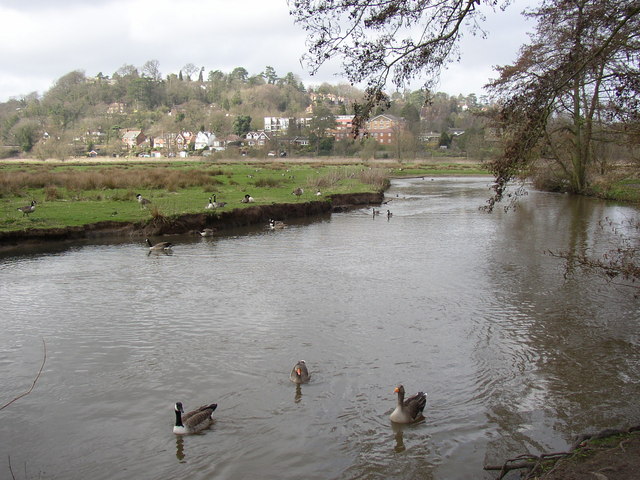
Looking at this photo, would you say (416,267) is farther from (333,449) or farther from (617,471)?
(617,471)

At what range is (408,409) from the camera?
830 cm

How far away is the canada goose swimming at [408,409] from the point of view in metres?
8.29

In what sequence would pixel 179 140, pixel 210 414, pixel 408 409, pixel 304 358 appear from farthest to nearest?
pixel 179 140
pixel 304 358
pixel 210 414
pixel 408 409

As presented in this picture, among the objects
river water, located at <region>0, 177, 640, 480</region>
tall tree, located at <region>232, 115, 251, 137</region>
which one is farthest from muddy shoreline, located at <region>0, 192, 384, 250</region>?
tall tree, located at <region>232, 115, 251, 137</region>

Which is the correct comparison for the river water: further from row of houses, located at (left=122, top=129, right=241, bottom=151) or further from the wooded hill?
row of houses, located at (left=122, top=129, right=241, bottom=151)

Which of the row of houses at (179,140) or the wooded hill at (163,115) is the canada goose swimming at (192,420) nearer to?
the wooded hill at (163,115)

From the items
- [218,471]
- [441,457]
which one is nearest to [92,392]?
[218,471]

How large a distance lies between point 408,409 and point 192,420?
135 inches

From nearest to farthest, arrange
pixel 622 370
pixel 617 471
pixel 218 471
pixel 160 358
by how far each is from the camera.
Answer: pixel 617 471
pixel 218 471
pixel 622 370
pixel 160 358

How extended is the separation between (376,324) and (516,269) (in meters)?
8.10

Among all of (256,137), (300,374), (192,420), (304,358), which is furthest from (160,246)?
(256,137)

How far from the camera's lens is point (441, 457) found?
751 centimetres

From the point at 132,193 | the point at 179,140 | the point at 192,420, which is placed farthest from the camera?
the point at 179,140

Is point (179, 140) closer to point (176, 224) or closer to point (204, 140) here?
point (204, 140)
